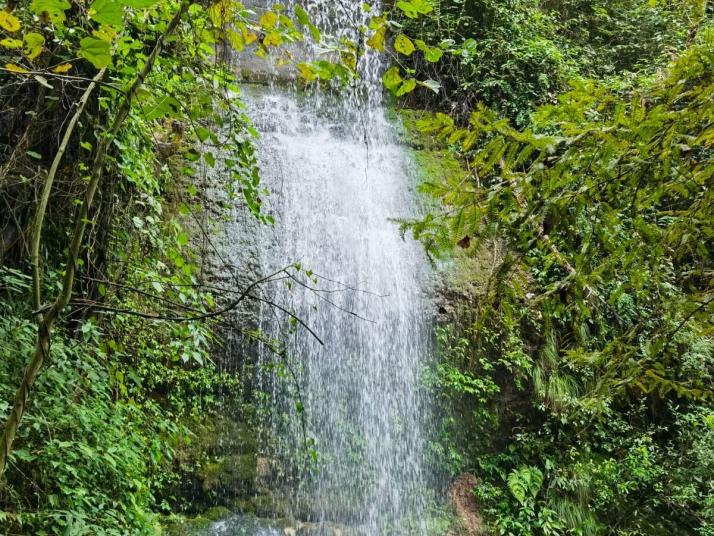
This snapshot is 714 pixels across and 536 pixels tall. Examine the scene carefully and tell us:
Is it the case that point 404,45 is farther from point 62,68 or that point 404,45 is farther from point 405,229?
point 62,68

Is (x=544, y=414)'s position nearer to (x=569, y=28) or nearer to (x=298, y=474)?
(x=298, y=474)

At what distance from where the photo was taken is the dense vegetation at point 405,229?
7.07 ft

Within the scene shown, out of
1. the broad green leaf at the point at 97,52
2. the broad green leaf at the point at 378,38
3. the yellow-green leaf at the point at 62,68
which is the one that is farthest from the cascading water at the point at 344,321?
the broad green leaf at the point at 97,52

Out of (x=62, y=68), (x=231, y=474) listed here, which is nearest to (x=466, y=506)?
(x=231, y=474)

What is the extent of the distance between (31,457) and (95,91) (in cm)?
220

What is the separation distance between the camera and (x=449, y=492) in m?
6.79

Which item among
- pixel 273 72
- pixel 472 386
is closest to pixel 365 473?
pixel 472 386

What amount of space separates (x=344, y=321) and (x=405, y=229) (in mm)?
4671

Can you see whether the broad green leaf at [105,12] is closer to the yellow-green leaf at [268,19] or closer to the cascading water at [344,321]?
the yellow-green leaf at [268,19]

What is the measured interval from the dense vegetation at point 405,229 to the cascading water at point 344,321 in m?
0.48

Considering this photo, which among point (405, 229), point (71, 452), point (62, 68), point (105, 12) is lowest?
point (71, 452)

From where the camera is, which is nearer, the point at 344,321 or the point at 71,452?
the point at 71,452

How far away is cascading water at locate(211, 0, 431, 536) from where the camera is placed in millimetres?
6398

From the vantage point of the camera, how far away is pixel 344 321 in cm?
709
